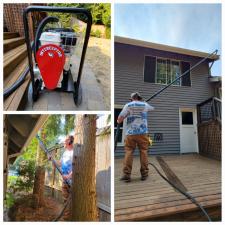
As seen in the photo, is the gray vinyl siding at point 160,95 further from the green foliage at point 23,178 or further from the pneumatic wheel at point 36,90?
the pneumatic wheel at point 36,90

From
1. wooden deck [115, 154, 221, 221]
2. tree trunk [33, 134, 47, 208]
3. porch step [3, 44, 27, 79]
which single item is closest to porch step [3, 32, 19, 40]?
porch step [3, 44, 27, 79]

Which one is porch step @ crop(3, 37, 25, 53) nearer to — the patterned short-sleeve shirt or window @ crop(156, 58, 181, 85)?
the patterned short-sleeve shirt

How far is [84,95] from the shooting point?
81.9 inches

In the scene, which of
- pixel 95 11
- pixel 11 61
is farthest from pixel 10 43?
pixel 95 11

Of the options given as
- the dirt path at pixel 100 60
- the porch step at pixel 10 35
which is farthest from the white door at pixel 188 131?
the porch step at pixel 10 35

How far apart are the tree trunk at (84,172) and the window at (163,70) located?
2934 mm

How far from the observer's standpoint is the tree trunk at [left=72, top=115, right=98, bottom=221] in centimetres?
191

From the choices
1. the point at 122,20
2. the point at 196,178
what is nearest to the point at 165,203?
the point at 196,178

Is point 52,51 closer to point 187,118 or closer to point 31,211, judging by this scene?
point 31,211

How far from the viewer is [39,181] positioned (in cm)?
260

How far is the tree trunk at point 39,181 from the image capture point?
95.8 inches

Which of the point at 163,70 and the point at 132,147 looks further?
the point at 163,70

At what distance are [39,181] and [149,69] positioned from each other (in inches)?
129

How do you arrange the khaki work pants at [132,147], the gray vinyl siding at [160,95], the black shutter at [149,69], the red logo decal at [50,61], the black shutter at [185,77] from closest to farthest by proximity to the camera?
the red logo decal at [50,61] → the khaki work pants at [132,147] → the gray vinyl siding at [160,95] → the black shutter at [149,69] → the black shutter at [185,77]
